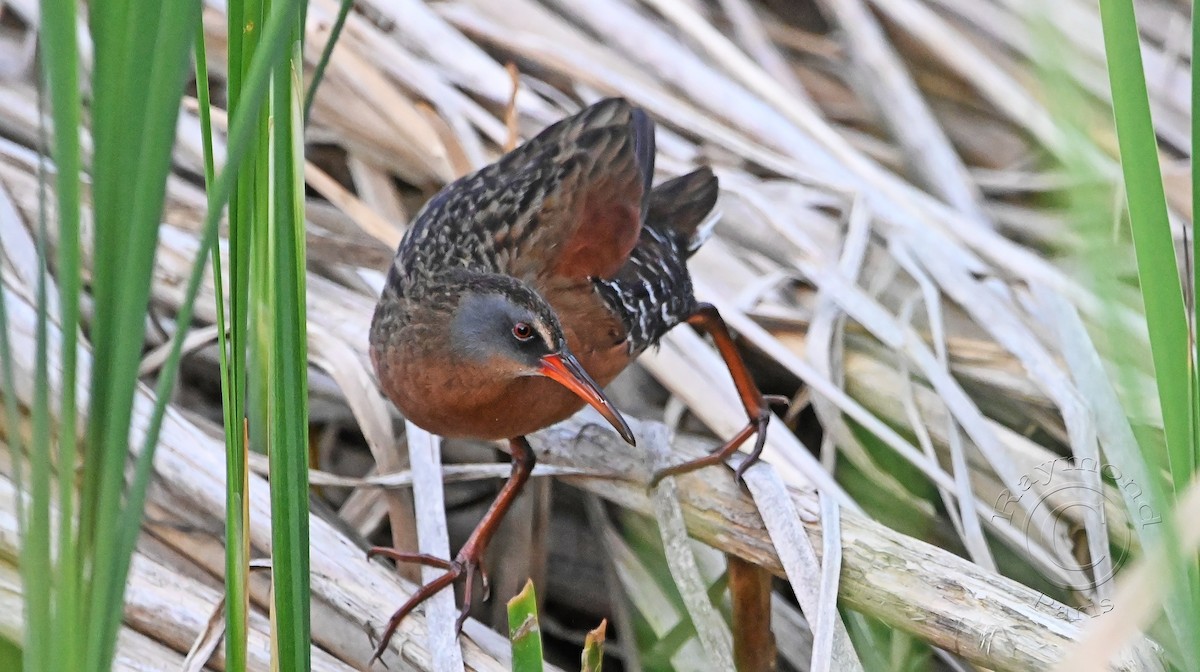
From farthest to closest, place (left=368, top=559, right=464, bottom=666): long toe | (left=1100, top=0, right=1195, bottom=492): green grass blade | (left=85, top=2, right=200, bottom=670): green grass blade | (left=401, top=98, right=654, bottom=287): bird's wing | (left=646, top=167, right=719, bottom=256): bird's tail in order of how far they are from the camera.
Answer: (left=646, top=167, right=719, bottom=256): bird's tail, (left=401, top=98, right=654, bottom=287): bird's wing, (left=368, top=559, right=464, bottom=666): long toe, (left=1100, top=0, right=1195, bottom=492): green grass blade, (left=85, top=2, right=200, bottom=670): green grass blade

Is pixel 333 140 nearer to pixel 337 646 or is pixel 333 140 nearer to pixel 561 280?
pixel 561 280

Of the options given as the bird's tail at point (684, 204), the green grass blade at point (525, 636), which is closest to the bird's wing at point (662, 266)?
the bird's tail at point (684, 204)

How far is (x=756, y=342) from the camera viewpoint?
6.68 ft

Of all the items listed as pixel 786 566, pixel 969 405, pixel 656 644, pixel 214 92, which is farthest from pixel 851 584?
pixel 214 92

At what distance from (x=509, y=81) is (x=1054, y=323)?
3.73 feet

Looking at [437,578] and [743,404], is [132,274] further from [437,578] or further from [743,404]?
[743,404]

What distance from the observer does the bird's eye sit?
1.58 meters

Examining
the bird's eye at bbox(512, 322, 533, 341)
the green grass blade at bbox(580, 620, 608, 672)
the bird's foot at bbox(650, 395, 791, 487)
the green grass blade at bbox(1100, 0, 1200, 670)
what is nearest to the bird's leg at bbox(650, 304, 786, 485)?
the bird's foot at bbox(650, 395, 791, 487)

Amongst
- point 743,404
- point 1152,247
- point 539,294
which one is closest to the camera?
point 1152,247

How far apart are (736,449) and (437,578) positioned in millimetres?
481

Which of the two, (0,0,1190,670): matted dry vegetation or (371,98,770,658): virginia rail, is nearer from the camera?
(0,0,1190,670): matted dry vegetation

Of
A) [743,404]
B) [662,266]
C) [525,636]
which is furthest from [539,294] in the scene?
[525,636]

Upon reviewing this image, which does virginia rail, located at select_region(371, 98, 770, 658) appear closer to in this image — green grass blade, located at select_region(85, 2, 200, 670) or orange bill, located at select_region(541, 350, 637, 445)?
orange bill, located at select_region(541, 350, 637, 445)

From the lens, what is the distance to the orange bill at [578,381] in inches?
60.6
